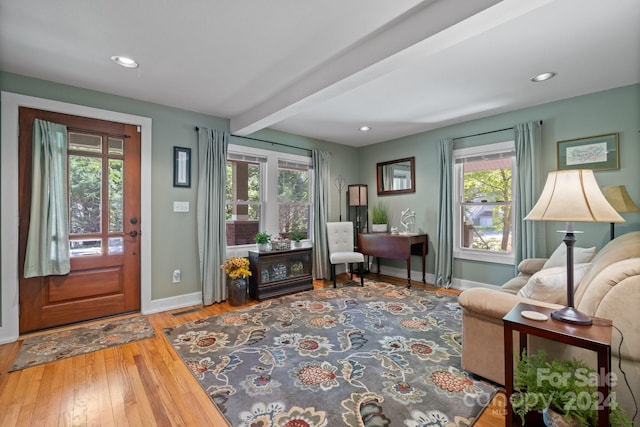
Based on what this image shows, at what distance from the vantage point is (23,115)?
2596mm

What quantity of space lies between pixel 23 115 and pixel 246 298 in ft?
9.28

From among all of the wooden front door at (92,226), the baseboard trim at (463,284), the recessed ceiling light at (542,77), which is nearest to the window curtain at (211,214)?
the wooden front door at (92,226)

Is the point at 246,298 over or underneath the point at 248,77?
underneath

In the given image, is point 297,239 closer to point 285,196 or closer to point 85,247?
point 285,196

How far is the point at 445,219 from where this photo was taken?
4.18 metres

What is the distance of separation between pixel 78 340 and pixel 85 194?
1.39 m

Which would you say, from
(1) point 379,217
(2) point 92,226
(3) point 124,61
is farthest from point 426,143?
(2) point 92,226

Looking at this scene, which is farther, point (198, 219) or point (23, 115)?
point (198, 219)

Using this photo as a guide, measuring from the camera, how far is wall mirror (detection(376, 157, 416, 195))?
15.4ft

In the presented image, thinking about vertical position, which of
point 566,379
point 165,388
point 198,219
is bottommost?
point 165,388

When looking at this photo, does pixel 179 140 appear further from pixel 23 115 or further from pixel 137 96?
pixel 23 115

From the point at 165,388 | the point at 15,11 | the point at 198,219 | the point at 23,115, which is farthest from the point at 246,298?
the point at 15,11

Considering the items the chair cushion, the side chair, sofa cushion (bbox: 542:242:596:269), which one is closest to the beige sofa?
sofa cushion (bbox: 542:242:596:269)

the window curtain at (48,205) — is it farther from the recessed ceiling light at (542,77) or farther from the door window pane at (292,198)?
the recessed ceiling light at (542,77)
